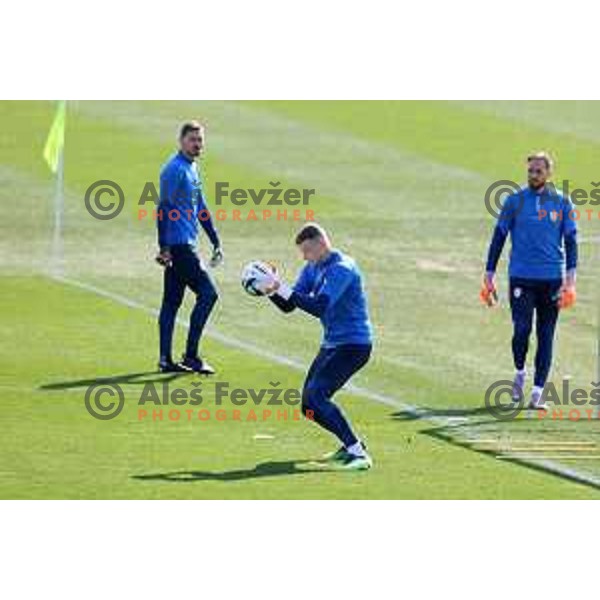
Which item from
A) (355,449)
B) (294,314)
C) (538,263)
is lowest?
(355,449)

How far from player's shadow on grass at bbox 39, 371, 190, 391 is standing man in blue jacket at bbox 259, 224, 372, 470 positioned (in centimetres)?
330

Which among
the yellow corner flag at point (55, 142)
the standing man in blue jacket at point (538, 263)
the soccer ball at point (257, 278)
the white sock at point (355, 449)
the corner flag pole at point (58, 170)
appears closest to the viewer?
the soccer ball at point (257, 278)

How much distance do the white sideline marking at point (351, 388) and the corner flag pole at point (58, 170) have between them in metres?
1.12

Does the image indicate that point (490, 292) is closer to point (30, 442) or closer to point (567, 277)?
point (567, 277)

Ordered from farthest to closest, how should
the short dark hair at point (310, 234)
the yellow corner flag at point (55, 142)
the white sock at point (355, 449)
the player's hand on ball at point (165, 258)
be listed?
the yellow corner flag at point (55, 142)
the player's hand on ball at point (165, 258)
the white sock at point (355, 449)
the short dark hair at point (310, 234)

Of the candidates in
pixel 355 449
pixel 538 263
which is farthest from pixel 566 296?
pixel 355 449

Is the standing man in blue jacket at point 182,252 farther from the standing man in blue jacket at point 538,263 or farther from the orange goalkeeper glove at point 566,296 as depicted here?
the orange goalkeeper glove at point 566,296

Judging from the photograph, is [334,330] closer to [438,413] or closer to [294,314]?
[438,413]

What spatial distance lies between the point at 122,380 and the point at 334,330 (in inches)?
143

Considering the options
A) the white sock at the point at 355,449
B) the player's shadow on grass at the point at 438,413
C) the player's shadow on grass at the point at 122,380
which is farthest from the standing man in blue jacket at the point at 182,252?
the white sock at the point at 355,449

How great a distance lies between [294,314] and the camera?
2416 centimetres

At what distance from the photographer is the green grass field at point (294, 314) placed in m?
17.8

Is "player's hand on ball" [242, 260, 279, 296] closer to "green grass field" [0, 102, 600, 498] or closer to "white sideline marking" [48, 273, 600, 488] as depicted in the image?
"green grass field" [0, 102, 600, 498]

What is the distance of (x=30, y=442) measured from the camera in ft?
60.8
